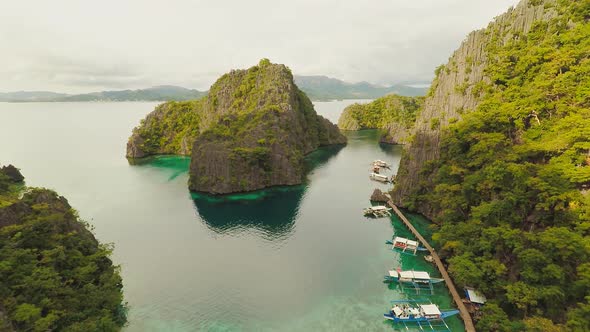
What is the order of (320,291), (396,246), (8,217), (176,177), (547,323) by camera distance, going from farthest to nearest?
(176,177), (396,246), (320,291), (8,217), (547,323)

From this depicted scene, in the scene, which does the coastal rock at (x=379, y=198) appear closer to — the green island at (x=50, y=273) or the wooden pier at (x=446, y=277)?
the wooden pier at (x=446, y=277)

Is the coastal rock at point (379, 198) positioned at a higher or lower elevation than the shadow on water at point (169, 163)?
higher

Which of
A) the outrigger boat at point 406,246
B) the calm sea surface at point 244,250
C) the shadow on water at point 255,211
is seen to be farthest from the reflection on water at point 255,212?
the outrigger boat at point 406,246

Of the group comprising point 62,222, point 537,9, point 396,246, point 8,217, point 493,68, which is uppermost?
point 537,9

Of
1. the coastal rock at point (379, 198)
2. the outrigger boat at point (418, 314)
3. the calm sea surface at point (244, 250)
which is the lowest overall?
the calm sea surface at point (244, 250)

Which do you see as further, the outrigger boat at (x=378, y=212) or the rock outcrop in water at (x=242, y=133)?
the rock outcrop in water at (x=242, y=133)

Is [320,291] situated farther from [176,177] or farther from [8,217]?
[176,177]

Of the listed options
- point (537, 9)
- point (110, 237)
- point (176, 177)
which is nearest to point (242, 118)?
point (176, 177)

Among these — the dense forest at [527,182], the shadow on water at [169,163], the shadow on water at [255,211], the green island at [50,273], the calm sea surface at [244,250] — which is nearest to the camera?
the green island at [50,273]
